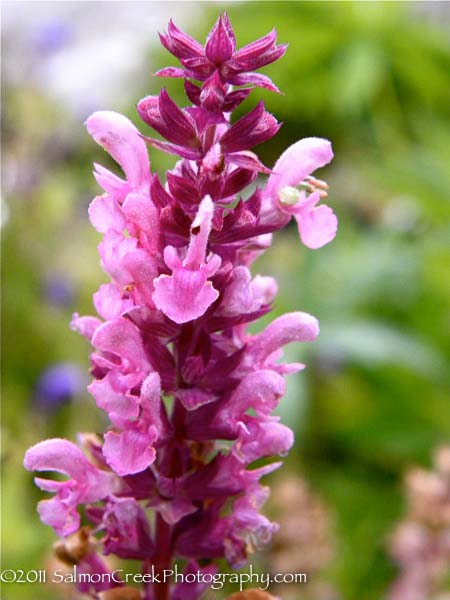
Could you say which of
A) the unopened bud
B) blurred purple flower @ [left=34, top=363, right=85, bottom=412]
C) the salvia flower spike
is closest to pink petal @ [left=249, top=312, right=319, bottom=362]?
the salvia flower spike

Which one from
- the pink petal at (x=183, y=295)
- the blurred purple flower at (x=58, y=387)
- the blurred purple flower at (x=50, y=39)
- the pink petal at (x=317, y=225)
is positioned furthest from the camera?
the blurred purple flower at (x=50, y=39)

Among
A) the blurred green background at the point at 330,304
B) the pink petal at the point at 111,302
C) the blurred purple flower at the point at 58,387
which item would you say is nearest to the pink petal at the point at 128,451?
the pink petal at the point at 111,302

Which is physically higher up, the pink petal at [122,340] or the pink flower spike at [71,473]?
the pink petal at [122,340]

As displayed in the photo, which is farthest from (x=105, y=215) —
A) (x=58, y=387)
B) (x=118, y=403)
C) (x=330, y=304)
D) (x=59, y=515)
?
(x=330, y=304)

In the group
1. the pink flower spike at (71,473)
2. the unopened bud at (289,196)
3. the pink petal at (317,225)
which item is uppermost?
the unopened bud at (289,196)

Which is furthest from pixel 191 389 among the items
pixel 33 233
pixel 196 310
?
pixel 33 233

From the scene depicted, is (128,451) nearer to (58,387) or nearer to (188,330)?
(188,330)

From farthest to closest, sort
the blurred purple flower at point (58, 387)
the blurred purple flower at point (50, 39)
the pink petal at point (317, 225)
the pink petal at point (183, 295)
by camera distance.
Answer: the blurred purple flower at point (50, 39), the blurred purple flower at point (58, 387), the pink petal at point (317, 225), the pink petal at point (183, 295)

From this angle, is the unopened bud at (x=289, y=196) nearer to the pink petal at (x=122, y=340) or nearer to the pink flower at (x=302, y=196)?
the pink flower at (x=302, y=196)

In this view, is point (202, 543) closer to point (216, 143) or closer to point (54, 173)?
point (216, 143)
